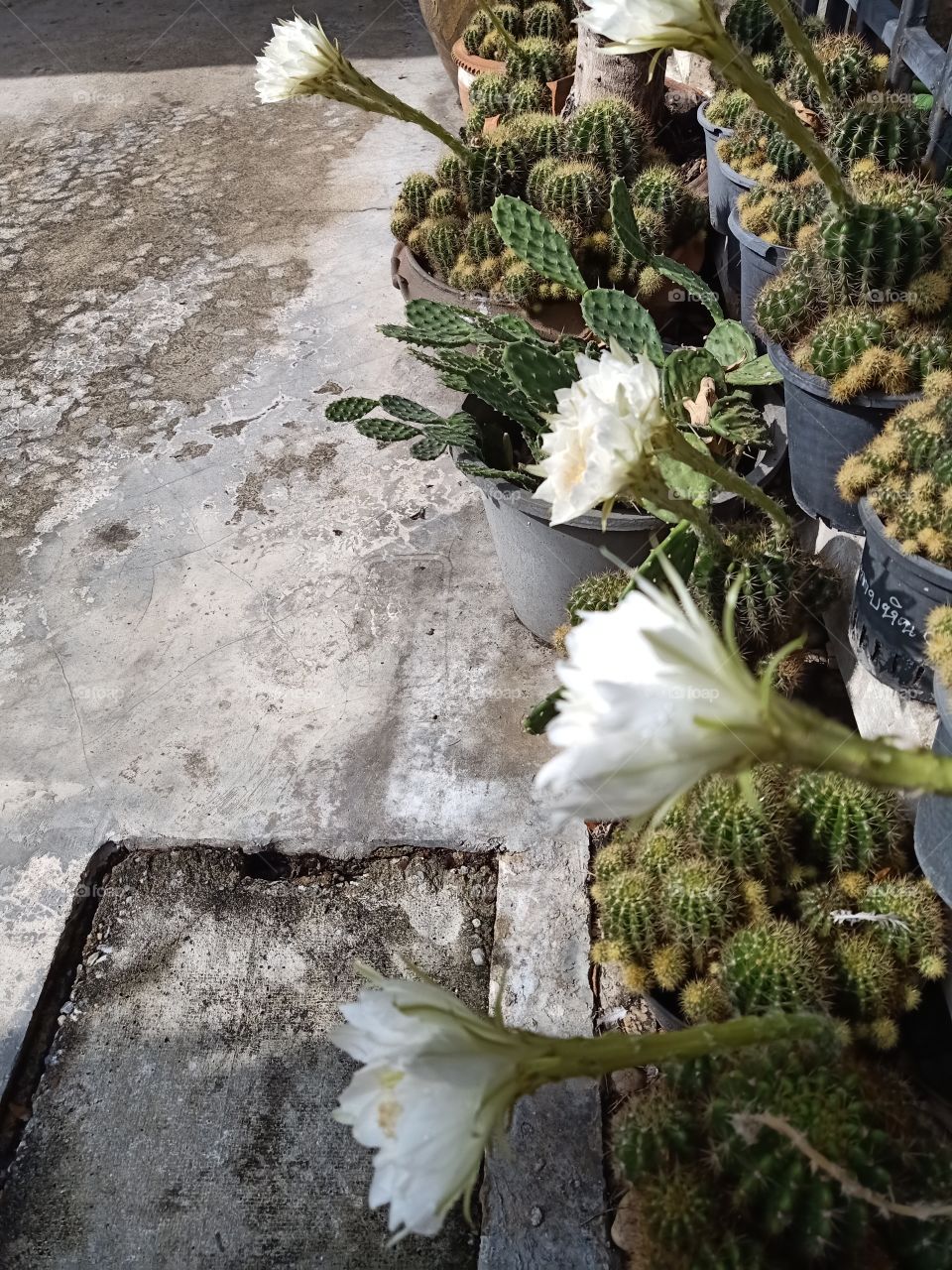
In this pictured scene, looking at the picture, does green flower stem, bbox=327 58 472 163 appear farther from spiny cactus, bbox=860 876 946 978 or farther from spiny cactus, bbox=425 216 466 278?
spiny cactus, bbox=860 876 946 978

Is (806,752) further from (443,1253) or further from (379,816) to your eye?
(379,816)

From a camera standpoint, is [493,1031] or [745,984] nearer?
[493,1031]

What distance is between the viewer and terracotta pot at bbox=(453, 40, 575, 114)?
3199mm

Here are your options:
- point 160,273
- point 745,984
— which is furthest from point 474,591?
point 160,273

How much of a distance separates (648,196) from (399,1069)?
234 cm

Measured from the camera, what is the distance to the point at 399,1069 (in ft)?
2.65

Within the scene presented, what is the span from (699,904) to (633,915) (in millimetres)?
114

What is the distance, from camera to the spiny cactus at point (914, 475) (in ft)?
4.40

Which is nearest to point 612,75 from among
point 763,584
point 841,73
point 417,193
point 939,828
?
point 417,193

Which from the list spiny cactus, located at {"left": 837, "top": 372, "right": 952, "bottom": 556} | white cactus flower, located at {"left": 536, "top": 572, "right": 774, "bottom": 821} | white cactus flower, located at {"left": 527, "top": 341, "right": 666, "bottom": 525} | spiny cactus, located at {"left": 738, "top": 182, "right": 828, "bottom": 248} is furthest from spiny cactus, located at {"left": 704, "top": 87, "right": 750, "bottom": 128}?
white cactus flower, located at {"left": 536, "top": 572, "right": 774, "bottom": 821}

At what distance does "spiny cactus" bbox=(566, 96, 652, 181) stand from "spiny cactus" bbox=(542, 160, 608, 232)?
0.35ft

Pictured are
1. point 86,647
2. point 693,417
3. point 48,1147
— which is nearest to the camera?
point 48,1147

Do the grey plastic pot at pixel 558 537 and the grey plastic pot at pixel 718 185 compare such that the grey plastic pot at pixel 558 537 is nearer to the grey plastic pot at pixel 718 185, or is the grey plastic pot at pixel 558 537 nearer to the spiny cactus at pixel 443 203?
the grey plastic pot at pixel 718 185

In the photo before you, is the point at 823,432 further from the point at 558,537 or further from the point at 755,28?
the point at 755,28
